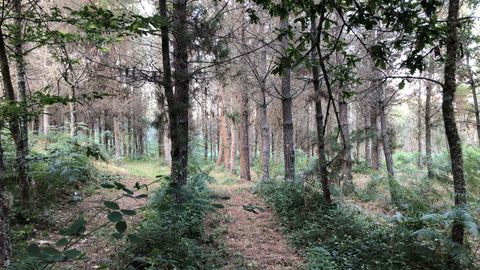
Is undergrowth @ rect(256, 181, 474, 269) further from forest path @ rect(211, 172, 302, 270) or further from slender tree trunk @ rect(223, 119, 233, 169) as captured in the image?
slender tree trunk @ rect(223, 119, 233, 169)

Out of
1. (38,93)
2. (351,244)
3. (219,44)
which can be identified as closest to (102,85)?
(219,44)

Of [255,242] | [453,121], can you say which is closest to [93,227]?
A: [255,242]

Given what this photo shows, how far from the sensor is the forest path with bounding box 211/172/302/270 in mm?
5255

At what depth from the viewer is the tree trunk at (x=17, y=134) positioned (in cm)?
469

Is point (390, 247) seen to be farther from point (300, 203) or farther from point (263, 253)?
point (300, 203)

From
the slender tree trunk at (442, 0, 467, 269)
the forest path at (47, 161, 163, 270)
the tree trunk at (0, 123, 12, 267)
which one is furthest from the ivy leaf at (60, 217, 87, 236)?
the slender tree trunk at (442, 0, 467, 269)

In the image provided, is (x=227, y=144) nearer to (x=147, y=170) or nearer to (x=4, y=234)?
(x=147, y=170)

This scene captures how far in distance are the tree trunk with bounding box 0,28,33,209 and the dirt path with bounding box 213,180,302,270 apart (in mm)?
3258

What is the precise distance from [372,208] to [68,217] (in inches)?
290

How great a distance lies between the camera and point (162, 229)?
518cm

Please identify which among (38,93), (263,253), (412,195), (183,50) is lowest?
(263,253)

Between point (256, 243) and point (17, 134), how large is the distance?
14.3 feet

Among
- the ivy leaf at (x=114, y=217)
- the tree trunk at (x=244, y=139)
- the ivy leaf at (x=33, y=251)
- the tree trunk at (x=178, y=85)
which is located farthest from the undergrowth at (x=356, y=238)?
the tree trunk at (x=244, y=139)

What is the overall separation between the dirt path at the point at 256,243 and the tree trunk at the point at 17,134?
3258 mm
